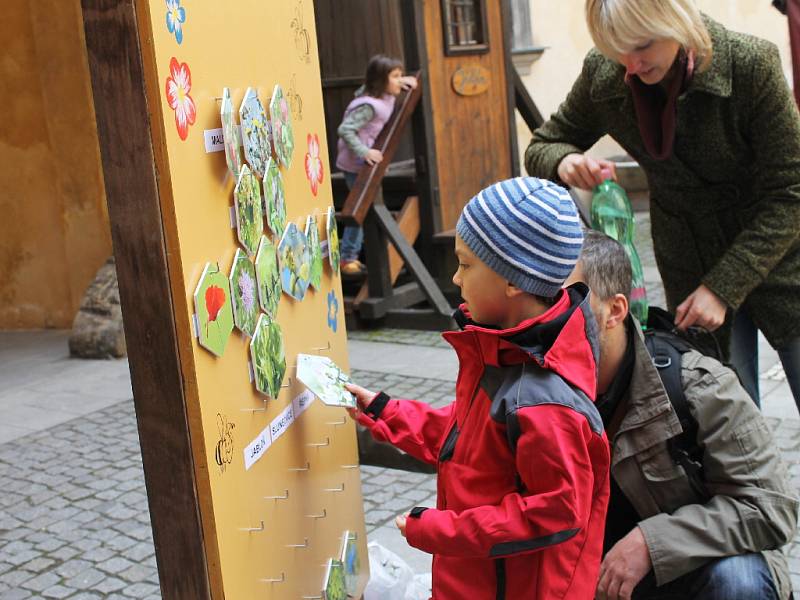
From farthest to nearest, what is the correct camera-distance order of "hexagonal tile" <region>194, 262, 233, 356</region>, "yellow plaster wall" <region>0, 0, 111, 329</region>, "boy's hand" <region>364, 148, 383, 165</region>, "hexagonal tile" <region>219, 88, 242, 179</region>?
"yellow plaster wall" <region>0, 0, 111, 329</region> < "boy's hand" <region>364, 148, 383, 165</region> < "hexagonal tile" <region>219, 88, 242, 179</region> < "hexagonal tile" <region>194, 262, 233, 356</region>

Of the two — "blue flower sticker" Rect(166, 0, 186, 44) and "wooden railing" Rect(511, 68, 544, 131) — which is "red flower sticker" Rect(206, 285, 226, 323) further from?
"wooden railing" Rect(511, 68, 544, 131)

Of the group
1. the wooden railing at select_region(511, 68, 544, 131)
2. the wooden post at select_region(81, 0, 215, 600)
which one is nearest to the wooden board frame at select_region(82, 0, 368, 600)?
the wooden post at select_region(81, 0, 215, 600)

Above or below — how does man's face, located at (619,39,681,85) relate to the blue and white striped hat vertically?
above

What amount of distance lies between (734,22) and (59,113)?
8854mm

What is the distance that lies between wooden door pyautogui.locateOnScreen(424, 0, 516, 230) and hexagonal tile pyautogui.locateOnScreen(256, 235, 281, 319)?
5.20 meters

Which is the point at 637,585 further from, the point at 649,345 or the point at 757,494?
the point at 649,345

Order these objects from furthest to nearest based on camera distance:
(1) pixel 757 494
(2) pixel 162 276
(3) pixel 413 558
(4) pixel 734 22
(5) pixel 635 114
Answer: (4) pixel 734 22
(3) pixel 413 558
(5) pixel 635 114
(1) pixel 757 494
(2) pixel 162 276

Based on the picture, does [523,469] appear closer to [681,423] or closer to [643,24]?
[681,423]

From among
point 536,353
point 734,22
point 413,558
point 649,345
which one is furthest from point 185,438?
point 734,22

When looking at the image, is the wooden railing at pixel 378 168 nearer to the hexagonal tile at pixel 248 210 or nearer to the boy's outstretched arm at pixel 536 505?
the hexagonal tile at pixel 248 210

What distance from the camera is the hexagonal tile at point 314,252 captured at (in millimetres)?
2236

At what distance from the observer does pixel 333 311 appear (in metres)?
2.46

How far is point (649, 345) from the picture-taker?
2.18 meters

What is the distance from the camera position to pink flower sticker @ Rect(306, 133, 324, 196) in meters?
2.28
